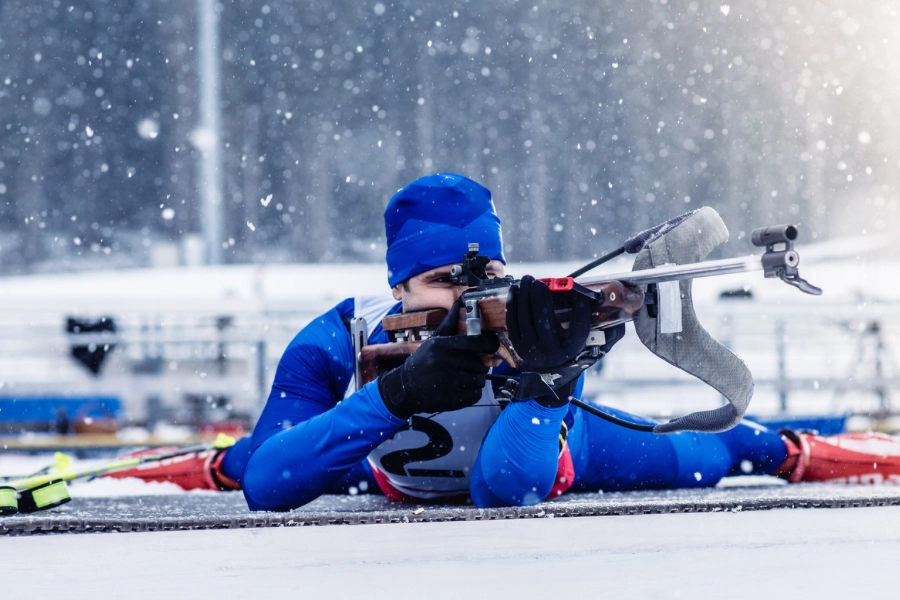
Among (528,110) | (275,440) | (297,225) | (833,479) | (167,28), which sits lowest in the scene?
(833,479)

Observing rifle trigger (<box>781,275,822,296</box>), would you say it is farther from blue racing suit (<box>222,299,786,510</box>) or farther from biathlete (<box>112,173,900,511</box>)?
blue racing suit (<box>222,299,786,510</box>)

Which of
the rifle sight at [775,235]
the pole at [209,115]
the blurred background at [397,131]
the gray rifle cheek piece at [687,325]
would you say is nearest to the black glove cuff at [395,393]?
the gray rifle cheek piece at [687,325]

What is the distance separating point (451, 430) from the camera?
4.16ft

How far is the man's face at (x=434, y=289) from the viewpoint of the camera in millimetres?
1184

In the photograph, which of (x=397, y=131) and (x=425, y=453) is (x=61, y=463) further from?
(x=397, y=131)

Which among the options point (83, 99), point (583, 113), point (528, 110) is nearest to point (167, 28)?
point (83, 99)

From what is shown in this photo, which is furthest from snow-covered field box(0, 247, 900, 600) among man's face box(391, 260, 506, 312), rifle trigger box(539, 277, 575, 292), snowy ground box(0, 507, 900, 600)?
man's face box(391, 260, 506, 312)

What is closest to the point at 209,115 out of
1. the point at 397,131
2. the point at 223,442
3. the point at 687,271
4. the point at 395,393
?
the point at 397,131

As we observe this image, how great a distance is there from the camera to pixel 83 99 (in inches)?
267

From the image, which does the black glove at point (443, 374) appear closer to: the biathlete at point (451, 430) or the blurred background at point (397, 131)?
the biathlete at point (451, 430)

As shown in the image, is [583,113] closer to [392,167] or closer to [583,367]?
[392,167]

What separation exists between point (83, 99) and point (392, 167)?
295cm

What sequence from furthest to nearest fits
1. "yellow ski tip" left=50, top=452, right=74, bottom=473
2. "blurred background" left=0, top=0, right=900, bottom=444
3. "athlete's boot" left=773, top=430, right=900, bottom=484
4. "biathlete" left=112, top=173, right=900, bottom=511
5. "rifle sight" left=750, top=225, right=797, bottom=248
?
"blurred background" left=0, top=0, right=900, bottom=444, "yellow ski tip" left=50, top=452, right=74, bottom=473, "athlete's boot" left=773, top=430, right=900, bottom=484, "biathlete" left=112, top=173, right=900, bottom=511, "rifle sight" left=750, top=225, right=797, bottom=248

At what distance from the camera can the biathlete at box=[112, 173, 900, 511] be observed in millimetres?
979
